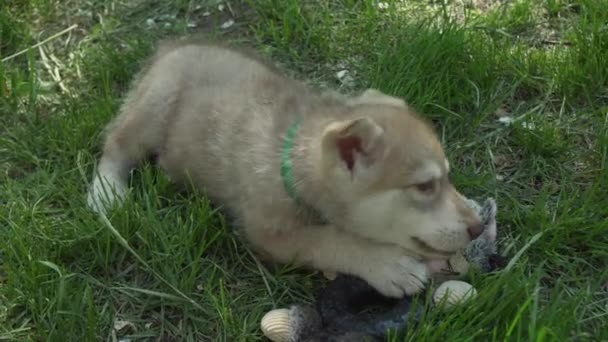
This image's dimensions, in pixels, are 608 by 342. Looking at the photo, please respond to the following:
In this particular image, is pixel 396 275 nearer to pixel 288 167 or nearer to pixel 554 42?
pixel 288 167

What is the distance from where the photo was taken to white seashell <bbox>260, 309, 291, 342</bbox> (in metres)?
2.48

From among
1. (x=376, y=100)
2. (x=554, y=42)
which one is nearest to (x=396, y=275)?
(x=376, y=100)

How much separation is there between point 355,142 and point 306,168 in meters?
0.24

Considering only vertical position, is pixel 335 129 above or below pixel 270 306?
above

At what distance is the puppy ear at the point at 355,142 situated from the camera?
2.46 m

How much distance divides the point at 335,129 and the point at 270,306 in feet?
2.26

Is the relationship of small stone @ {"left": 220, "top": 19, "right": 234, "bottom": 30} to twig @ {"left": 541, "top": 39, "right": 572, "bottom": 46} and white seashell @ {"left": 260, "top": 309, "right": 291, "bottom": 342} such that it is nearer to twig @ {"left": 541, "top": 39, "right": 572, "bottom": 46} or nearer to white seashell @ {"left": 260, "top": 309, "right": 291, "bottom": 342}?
twig @ {"left": 541, "top": 39, "right": 572, "bottom": 46}

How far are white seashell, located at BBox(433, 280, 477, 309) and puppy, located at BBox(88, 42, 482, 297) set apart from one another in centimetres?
8

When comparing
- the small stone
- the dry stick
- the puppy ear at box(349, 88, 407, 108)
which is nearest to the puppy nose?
the puppy ear at box(349, 88, 407, 108)

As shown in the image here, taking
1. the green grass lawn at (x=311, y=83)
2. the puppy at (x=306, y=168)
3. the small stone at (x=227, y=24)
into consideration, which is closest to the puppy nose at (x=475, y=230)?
the puppy at (x=306, y=168)

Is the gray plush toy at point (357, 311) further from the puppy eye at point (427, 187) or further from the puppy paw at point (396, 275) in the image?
the puppy eye at point (427, 187)

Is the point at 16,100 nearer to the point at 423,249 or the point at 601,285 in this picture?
the point at 423,249

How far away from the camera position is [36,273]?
8.92ft

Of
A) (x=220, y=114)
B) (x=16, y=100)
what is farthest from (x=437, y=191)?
(x=16, y=100)
